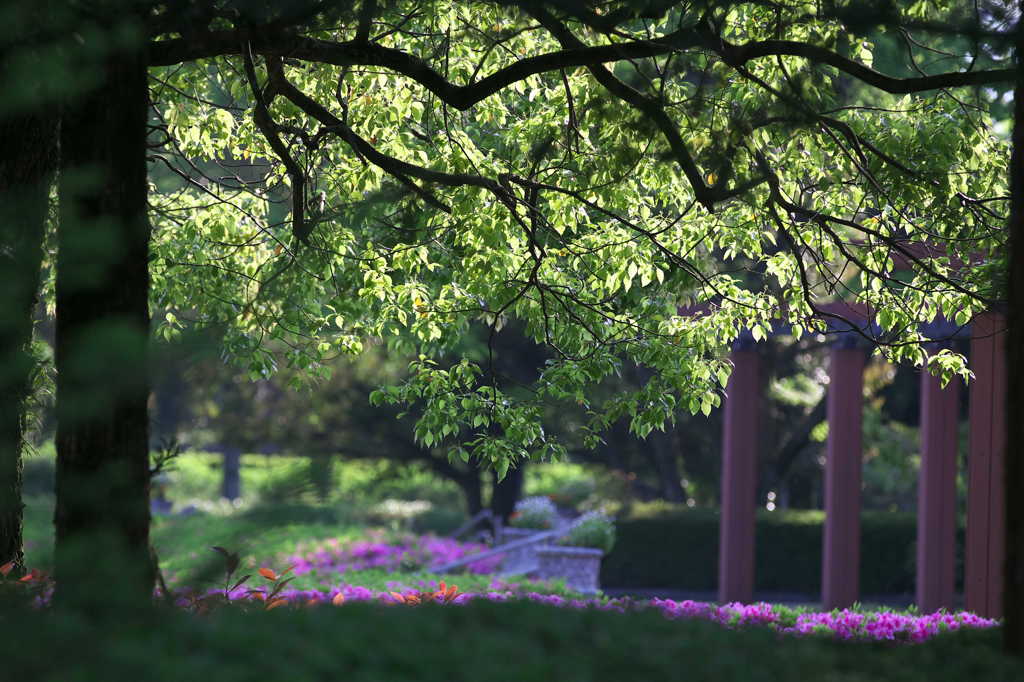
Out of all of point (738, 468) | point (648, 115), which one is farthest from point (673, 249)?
point (738, 468)

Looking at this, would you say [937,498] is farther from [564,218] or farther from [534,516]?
[534,516]

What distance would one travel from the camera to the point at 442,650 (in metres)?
2.76

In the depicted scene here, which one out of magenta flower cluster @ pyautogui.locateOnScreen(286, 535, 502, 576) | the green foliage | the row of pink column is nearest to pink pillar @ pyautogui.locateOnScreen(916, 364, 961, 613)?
the row of pink column

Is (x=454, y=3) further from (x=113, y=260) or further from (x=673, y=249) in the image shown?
(x=113, y=260)

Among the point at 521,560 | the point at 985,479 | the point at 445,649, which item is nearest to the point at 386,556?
the point at 521,560

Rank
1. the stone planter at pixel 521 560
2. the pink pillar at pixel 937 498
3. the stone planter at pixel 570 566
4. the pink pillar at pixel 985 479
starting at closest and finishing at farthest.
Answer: the pink pillar at pixel 985 479 < the pink pillar at pixel 937 498 < the stone planter at pixel 570 566 < the stone planter at pixel 521 560

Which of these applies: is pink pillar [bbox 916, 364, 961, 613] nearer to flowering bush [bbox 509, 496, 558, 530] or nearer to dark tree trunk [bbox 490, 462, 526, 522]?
flowering bush [bbox 509, 496, 558, 530]

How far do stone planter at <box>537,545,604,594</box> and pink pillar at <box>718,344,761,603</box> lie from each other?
1.97 metres

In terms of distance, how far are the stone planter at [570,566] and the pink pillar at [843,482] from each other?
3255mm

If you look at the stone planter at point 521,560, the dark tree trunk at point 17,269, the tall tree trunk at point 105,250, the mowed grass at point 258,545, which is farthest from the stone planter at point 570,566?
the tall tree trunk at point 105,250

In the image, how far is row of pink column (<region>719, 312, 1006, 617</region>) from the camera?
8.63m

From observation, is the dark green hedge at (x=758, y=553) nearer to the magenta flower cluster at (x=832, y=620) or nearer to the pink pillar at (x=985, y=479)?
the pink pillar at (x=985, y=479)

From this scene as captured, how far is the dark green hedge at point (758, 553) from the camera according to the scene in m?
17.2

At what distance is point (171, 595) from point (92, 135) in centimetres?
155
